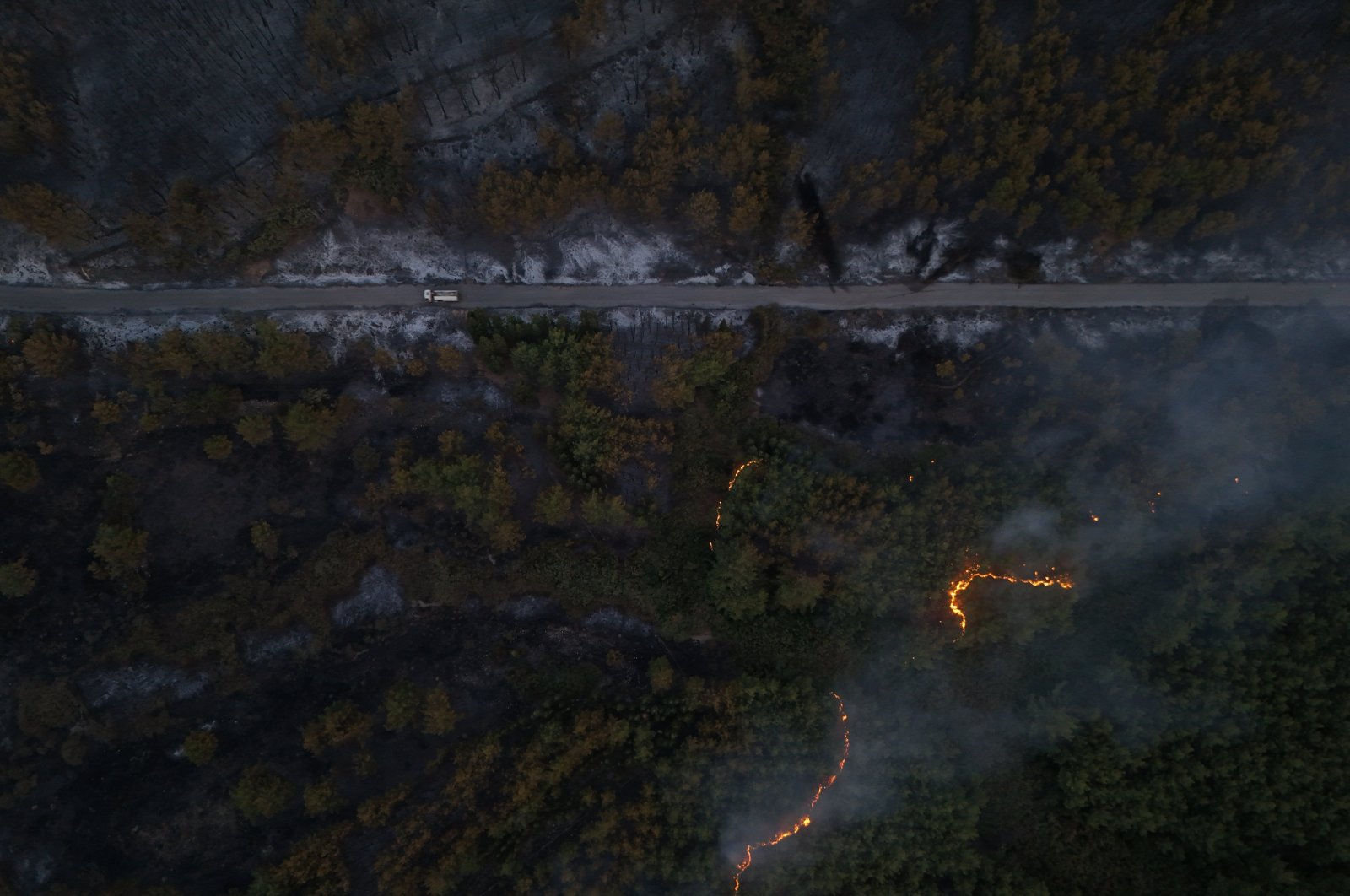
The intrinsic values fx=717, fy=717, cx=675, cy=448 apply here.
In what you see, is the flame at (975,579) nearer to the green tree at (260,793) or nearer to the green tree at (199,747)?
the green tree at (260,793)

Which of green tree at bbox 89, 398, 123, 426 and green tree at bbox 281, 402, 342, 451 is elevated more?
green tree at bbox 89, 398, 123, 426

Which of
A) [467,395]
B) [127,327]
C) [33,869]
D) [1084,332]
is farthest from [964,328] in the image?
[33,869]

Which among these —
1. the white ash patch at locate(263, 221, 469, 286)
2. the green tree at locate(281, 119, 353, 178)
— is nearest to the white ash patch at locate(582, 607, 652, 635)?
the white ash patch at locate(263, 221, 469, 286)

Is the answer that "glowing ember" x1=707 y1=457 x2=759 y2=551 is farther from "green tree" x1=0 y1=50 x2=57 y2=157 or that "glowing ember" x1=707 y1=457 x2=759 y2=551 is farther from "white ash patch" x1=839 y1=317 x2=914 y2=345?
"green tree" x1=0 y1=50 x2=57 y2=157

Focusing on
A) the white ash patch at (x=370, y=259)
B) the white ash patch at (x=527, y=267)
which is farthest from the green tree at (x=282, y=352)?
the white ash patch at (x=527, y=267)

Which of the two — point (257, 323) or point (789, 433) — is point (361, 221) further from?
point (789, 433)

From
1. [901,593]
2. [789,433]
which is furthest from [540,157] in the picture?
[901,593]
